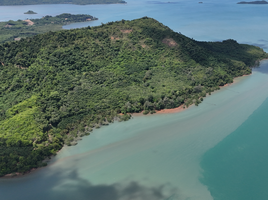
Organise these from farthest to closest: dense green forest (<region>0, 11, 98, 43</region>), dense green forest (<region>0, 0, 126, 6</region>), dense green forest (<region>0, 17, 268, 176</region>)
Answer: dense green forest (<region>0, 0, 126, 6</region>), dense green forest (<region>0, 11, 98, 43</region>), dense green forest (<region>0, 17, 268, 176</region>)

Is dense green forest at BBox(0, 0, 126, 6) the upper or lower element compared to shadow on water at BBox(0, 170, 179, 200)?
upper

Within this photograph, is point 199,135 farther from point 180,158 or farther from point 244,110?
point 244,110

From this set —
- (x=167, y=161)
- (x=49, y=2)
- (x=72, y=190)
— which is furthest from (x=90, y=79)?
(x=49, y=2)

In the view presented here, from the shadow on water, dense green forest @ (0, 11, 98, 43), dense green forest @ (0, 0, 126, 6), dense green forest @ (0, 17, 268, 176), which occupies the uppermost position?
dense green forest @ (0, 0, 126, 6)

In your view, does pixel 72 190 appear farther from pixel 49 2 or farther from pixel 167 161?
pixel 49 2

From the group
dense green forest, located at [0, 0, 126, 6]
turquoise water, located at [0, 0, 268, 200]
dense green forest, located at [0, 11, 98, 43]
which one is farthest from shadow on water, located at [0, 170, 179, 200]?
dense green forest, located at [0, 0, 126, 6]

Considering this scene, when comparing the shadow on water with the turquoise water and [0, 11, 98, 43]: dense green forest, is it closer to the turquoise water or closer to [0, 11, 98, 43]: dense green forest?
the turquoise water
